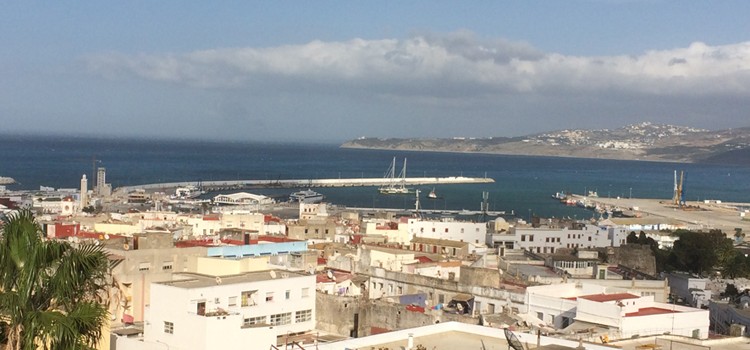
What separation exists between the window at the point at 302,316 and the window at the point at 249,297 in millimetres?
1305

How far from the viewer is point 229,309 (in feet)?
58.7

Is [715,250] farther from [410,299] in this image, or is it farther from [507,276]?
[410,299]

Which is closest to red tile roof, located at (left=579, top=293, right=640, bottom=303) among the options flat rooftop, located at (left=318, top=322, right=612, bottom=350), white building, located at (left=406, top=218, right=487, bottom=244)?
flat rooftop, located at (left=318, top=322, right=612, bottom=350)

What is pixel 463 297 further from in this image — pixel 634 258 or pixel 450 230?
pixel 450 230

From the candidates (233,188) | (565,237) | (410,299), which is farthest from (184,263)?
(233,188)

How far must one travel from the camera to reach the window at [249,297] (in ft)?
62.5

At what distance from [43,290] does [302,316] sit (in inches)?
454

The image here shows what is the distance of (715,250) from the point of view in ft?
165

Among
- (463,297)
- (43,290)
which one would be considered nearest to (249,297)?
(463,297)

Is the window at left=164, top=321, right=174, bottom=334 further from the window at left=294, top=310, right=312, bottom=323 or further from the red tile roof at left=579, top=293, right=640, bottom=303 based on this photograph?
the red tile roof at left=579, top=293, right=640, bottom=303

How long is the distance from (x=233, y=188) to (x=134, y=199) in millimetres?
40975

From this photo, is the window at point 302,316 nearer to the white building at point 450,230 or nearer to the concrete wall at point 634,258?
the concrete wall at point 634,258

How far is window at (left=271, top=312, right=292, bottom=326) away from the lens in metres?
19.5

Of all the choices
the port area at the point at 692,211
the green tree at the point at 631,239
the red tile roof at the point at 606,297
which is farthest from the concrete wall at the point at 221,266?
the port area at the point at 692,211
